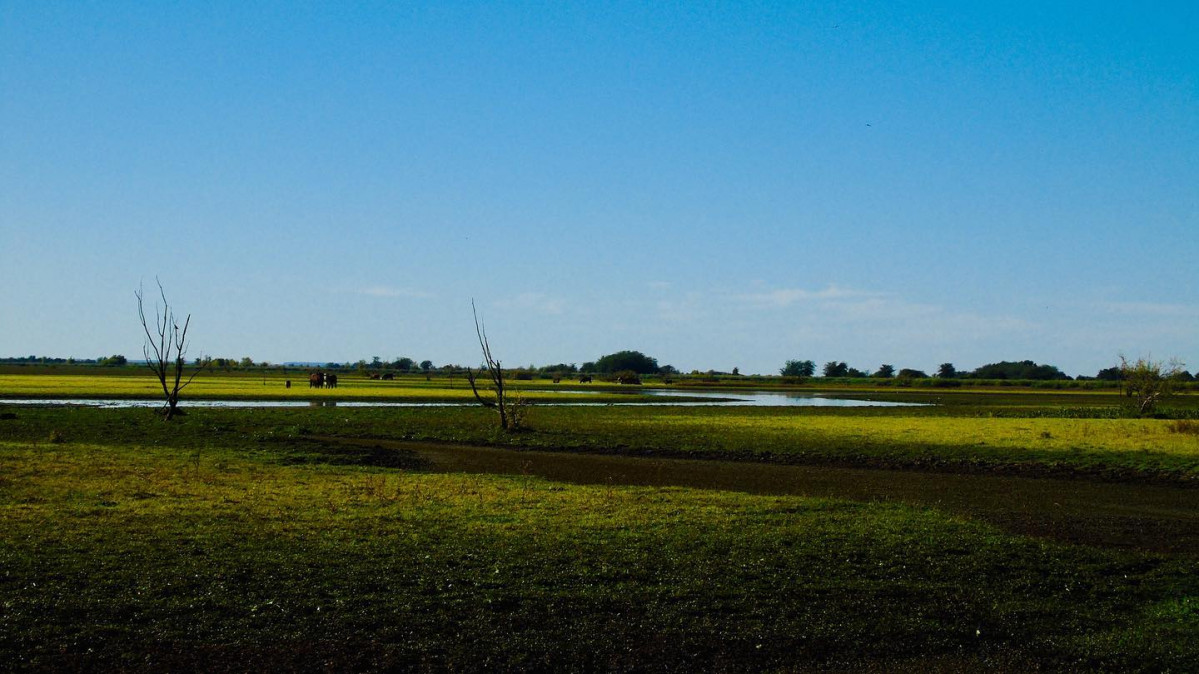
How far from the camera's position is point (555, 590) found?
11.9m

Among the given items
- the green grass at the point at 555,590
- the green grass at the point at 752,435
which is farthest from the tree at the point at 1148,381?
the green grass at the point at 555,590

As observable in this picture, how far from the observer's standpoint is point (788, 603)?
1166 centimetres

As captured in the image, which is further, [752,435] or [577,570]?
[752,435]

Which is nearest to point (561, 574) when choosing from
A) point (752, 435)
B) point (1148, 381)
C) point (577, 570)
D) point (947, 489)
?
point (577, 570)

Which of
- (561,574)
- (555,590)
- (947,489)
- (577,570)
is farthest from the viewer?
(947,489)

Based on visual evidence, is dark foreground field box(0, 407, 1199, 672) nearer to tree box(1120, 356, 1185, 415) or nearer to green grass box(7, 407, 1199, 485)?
green grass box(7, 407, 1199, 485)

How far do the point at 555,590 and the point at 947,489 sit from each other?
16.8 metres

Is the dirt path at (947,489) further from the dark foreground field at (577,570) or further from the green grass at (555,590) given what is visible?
the green grass at (555,590)

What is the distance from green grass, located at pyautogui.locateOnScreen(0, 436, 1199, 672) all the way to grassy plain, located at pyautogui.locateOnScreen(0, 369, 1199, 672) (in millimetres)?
47

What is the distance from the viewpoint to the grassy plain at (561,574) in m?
10.0

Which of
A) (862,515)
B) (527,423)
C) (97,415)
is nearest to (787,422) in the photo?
(527,423)

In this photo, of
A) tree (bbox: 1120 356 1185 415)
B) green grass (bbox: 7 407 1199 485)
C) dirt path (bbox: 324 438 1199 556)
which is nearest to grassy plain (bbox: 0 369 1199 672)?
dirt path (bbox: 324 438 1199 556)

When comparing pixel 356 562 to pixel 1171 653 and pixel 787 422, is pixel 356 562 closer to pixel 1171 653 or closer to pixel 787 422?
pixel 1171 653

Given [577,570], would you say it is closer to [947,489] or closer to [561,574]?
[561,574]
